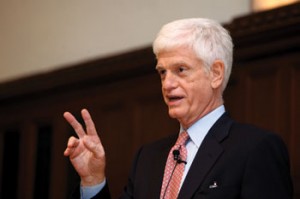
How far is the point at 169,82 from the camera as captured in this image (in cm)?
295

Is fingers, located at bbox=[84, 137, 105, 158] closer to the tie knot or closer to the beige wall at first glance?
the tie knot

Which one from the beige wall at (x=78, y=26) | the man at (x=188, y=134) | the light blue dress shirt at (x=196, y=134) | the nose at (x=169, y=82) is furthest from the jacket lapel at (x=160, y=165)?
the beige wall at (x=78, y=26)

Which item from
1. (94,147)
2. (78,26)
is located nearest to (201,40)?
(94,147)

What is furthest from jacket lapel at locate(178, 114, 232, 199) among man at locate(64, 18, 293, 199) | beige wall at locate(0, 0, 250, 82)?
beige wall at locate(0, 0, 250, 82)

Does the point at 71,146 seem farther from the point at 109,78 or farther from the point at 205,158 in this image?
the point at 109,78

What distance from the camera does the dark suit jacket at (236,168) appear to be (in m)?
2.69

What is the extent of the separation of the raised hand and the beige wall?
2.03 m

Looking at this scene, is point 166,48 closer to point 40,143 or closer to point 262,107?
point 262,107

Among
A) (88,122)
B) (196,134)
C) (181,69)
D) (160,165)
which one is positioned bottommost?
(160,165)

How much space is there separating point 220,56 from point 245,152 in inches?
16.7

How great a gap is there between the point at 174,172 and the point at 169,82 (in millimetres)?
333

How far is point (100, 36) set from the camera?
18.6ft

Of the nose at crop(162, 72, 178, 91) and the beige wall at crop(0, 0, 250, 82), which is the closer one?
the nose at crop(162, 72, 178, 91)

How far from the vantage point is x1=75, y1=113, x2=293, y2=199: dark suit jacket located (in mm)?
2693
